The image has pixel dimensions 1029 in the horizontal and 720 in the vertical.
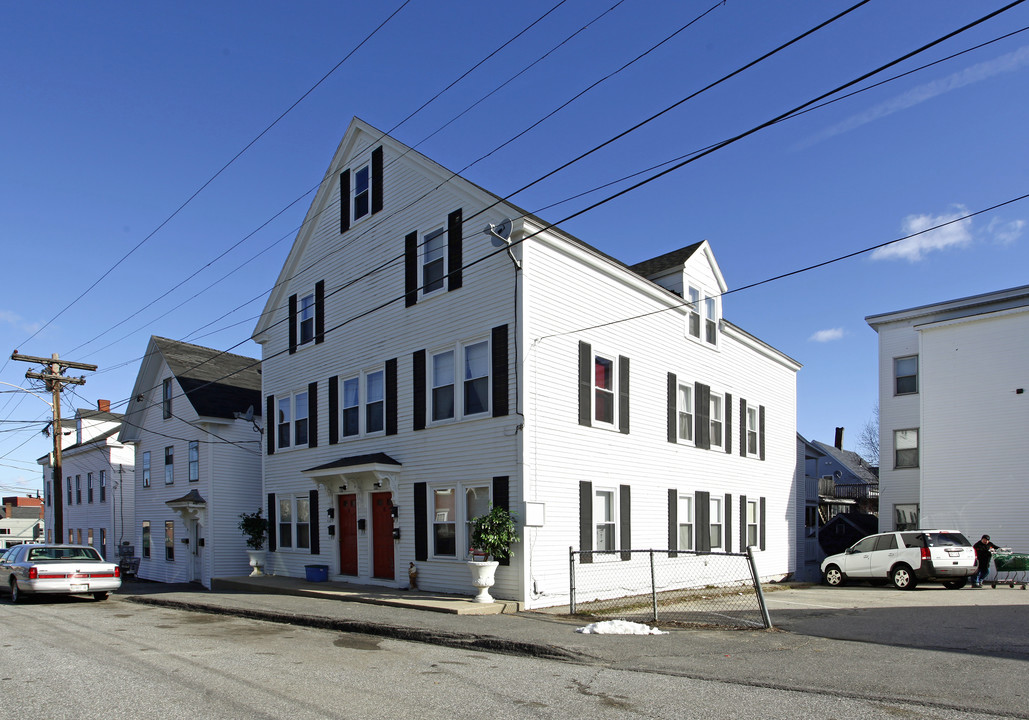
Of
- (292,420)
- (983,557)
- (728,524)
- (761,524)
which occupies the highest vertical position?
(292,420)

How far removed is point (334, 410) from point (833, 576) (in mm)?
15219

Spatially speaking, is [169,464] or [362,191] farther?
[169,464]

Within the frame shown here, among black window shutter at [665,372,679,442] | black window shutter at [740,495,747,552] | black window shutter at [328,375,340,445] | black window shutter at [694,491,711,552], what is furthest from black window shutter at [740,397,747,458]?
black window shutter at [328,375,340,445]

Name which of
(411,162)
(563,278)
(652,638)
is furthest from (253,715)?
(411,162)

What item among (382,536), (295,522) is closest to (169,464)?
(295,522)

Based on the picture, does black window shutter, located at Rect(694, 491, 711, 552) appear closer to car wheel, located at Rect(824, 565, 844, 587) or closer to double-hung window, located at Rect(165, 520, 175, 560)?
car wheel, located at Rect(824, 565, 844, 587)

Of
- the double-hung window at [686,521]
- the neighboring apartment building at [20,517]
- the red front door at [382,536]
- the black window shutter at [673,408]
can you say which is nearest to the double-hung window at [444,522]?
the red front door at [382,536]

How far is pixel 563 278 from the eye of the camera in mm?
17016

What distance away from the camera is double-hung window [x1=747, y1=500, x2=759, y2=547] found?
79.3 ft

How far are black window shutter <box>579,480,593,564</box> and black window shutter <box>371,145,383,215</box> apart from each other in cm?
895

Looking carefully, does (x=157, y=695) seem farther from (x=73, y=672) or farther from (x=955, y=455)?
(x=955, y=455)

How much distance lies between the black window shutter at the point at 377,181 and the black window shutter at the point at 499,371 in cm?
614

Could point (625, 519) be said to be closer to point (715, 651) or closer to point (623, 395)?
point (623, 395)

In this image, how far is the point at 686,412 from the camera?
70.4 ft
